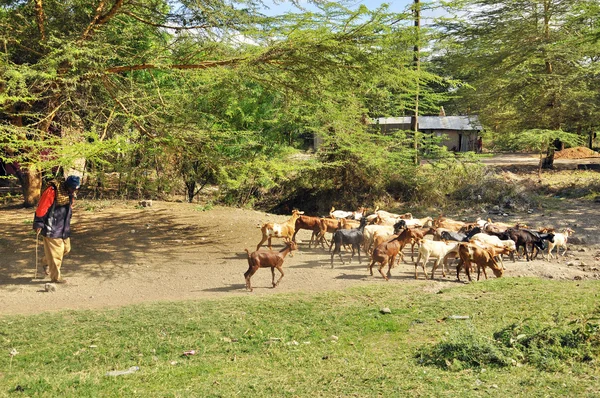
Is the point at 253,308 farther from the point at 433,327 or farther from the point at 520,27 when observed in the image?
the point at 520,27

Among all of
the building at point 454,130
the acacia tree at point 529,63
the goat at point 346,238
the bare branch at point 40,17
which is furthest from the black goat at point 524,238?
the building at point 454,130

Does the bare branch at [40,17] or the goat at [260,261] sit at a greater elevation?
the bare branch at [40,17]

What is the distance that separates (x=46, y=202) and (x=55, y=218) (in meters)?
0.31

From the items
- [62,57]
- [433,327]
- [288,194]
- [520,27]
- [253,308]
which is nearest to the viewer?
[433,327]

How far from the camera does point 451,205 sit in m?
20.0

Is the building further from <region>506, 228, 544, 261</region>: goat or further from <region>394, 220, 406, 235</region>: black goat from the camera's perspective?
<region>506, 228, 544, 261</region>: goat

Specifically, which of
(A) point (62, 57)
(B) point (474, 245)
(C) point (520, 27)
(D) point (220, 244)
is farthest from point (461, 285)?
(C) point (520, 27)

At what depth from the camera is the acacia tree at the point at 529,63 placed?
26.2 meters

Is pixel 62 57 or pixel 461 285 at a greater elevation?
pixel 62 57

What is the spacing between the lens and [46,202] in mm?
9672

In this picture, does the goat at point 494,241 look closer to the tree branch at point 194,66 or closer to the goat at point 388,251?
the goat at point 388,251

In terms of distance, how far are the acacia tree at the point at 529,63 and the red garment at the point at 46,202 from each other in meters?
20.2

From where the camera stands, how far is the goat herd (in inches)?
384

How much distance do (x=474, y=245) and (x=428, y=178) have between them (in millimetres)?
11670
